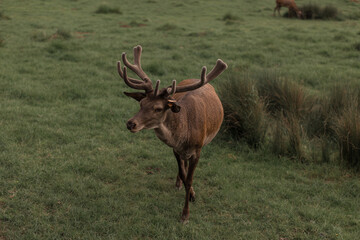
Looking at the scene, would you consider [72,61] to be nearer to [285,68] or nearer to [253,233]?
[285,68]

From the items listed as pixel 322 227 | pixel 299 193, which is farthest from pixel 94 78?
pixel 322 227

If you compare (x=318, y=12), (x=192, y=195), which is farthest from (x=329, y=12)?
(x=192, y=195)

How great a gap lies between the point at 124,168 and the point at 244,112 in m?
2.36

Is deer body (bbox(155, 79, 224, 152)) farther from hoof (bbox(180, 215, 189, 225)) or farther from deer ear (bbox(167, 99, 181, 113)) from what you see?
hoof (bbox(180, 215, 189, 225))

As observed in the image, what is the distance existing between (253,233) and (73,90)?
5601 mm

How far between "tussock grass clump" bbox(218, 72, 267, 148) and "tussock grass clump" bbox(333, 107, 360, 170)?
4.25ft

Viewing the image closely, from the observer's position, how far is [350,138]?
227 inches

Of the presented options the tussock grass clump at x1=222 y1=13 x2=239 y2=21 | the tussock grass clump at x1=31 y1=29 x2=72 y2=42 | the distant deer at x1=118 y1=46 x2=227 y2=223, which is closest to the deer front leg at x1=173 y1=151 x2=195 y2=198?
the distant deer at x1=118 y1=46 x2=227 y2=223

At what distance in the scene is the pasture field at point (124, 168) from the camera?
14.6 feet

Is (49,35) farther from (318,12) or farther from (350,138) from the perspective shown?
(318,12)

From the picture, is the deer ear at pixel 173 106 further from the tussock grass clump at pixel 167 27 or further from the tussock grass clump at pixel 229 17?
the tussock grass clump at pixel 229 17

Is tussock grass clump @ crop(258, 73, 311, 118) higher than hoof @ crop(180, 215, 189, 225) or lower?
higher

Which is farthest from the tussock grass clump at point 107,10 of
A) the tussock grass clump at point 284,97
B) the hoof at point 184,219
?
the hoof at point 184,219

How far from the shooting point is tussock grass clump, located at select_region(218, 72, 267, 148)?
6586 millimetres
